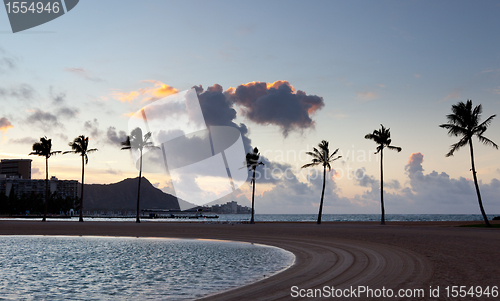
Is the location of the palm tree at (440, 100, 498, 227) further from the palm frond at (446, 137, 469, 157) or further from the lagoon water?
the lagoon water

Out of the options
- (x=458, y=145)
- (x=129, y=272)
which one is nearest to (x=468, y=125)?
(x=458, y=145)

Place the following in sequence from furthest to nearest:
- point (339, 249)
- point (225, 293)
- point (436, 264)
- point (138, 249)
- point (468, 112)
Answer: point (468, 112) < point (138, 249) < point (339, 249) < point (436, 264) < point (225, 293)

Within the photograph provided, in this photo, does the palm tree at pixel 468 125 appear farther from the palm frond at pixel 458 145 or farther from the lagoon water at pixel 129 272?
the lagoon water at pixel 129 272

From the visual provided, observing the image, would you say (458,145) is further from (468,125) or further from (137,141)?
(137,141)

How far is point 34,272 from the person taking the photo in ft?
50.5

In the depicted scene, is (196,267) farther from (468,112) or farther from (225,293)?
(468,112)

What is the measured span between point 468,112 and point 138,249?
4432cm

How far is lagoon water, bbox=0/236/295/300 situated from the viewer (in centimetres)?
1155

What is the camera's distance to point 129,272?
15.5m

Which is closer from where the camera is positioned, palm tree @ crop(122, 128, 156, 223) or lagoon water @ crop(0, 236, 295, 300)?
lagoon water @ crop(0, 236, 295, 300)

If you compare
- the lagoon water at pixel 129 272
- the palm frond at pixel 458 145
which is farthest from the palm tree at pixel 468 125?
the lagoon water at pixel 129 272

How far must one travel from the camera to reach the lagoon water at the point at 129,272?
11.5 m

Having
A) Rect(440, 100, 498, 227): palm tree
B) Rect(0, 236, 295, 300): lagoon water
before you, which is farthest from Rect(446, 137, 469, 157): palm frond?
Rect(0, 236, 295, 300): lagoon water

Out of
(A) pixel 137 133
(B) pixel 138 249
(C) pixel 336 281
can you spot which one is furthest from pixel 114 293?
(A) pixel 137 133
